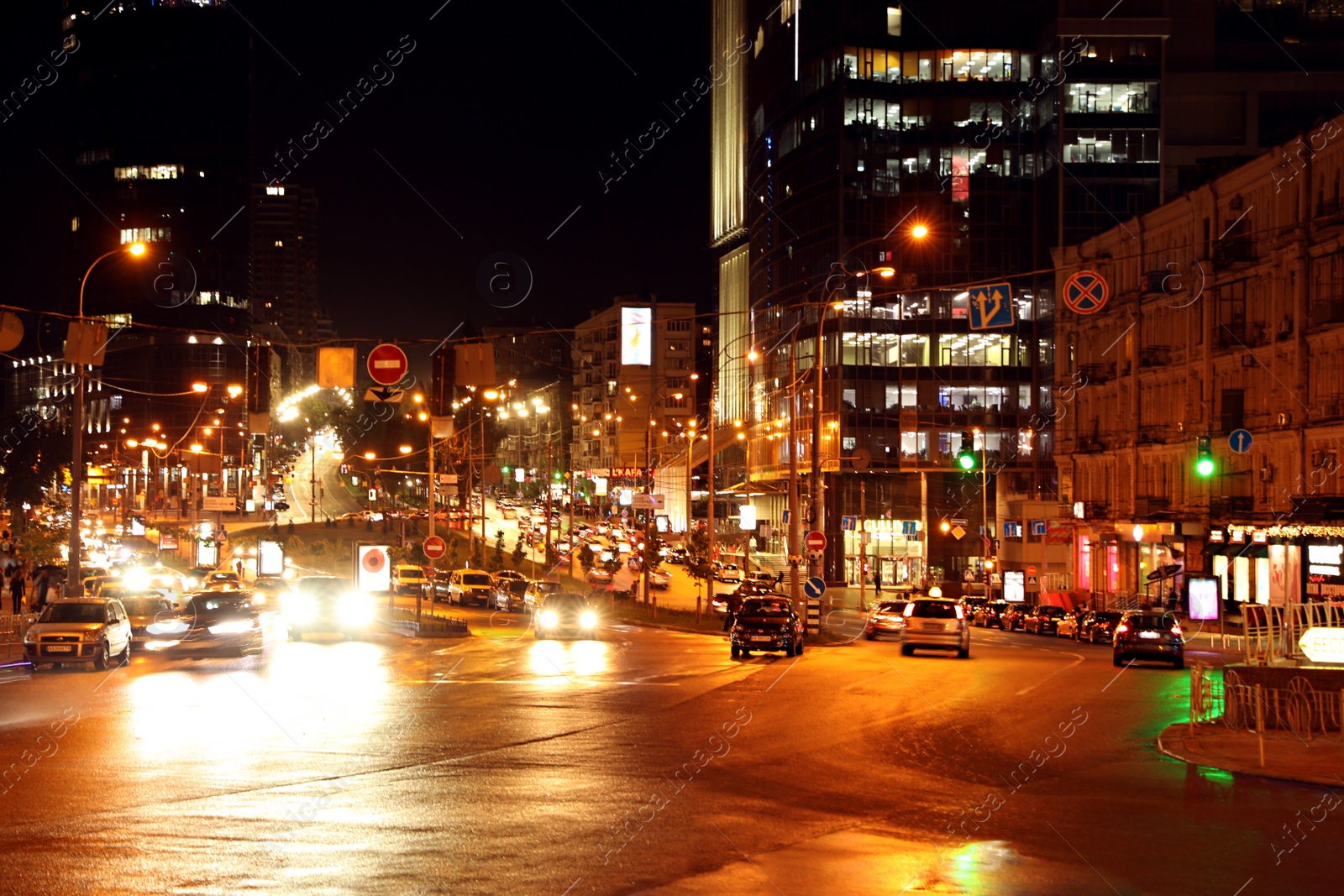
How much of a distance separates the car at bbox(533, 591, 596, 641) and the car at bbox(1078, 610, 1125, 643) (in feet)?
62.8

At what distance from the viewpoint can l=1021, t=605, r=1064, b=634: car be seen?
56781 mm

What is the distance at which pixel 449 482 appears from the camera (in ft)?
178

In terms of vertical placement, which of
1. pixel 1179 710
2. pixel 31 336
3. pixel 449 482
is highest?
pixel 31 336

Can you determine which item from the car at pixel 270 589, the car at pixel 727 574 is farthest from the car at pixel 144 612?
the car at pixel 727 574

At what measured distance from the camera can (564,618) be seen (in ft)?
139

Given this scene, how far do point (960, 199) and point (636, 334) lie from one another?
1781 inches

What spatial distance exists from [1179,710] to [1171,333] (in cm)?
4216

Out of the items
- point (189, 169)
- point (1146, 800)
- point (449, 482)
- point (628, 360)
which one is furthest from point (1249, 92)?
point (189, 169)

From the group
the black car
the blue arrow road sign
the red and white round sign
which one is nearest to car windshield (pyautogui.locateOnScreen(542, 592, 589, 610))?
the black car

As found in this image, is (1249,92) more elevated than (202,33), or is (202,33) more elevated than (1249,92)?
(202,33)

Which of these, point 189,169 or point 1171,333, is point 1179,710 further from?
point 189,169

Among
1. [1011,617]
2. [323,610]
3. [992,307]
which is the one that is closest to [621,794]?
[992,307]

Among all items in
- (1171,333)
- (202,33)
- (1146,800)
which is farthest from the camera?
(202,33)

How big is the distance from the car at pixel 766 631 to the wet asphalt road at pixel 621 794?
7.57 m
